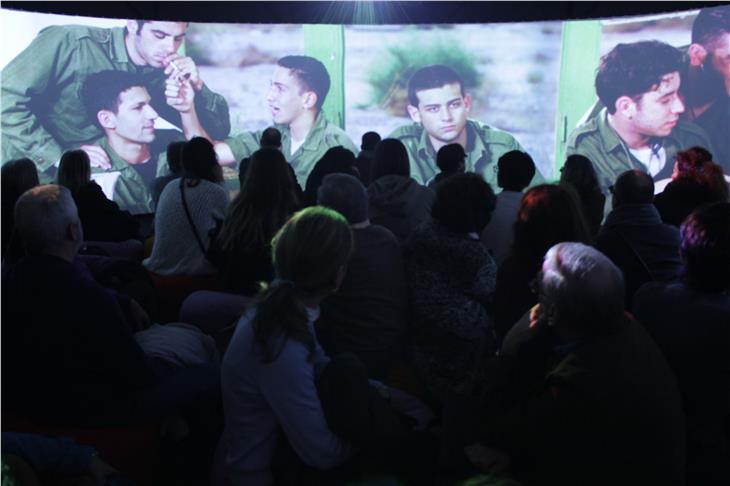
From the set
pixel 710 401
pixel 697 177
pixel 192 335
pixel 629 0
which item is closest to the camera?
pixel 710 401

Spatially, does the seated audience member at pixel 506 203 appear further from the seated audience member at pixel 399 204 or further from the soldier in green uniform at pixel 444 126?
the soldier in green uniform at pixel 444 126

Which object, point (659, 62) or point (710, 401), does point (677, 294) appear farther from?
point (659, 62)

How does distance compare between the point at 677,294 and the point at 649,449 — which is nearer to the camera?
the point at 649,449

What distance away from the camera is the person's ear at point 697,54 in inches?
333

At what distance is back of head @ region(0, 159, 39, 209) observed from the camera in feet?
12.4

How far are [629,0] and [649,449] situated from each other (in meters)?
7.97

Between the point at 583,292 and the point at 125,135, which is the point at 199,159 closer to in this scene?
the point at 583,292

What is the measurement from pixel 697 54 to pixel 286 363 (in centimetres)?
812

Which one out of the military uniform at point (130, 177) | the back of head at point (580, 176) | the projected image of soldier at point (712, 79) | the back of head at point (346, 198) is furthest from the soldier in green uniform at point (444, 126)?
the back of head at point (346, 198)

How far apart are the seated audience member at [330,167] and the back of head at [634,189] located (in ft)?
7.18

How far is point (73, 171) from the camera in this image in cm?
443

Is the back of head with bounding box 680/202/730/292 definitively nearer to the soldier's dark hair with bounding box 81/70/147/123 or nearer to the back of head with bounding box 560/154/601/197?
the back of head with bounding box 560/154/601/197

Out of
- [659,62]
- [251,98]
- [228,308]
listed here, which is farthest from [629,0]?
[228,308]

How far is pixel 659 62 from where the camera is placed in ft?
28.5
